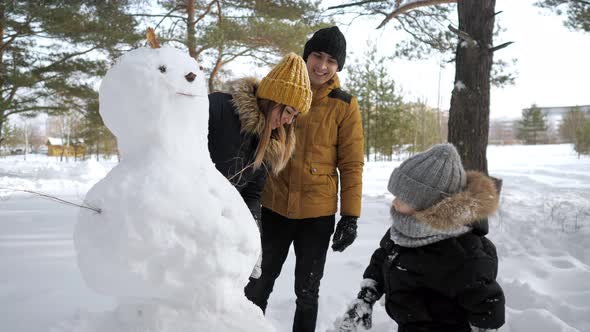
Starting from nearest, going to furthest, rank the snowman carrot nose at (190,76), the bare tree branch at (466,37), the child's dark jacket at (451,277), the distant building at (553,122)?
the snowman carrot nose at (190,76), the child's dark jacket at (451,277), the bare tree branch at (466,37), the distant building at (553,122)

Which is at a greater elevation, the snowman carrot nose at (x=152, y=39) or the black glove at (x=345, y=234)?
the snowman carrot nose at (x=152, y=39)

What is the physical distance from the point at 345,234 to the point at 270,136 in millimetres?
754

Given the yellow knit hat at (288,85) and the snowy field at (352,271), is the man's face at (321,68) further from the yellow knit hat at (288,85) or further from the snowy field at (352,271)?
the snowy field at (352,271)

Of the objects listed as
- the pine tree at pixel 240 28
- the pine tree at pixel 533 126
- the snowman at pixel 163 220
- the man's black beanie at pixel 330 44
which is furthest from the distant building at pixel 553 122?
the snowman at pixel 163 220

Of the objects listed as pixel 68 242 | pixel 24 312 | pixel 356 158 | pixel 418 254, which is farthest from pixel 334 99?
pixel 68 242

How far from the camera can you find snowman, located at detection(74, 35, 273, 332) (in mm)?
952

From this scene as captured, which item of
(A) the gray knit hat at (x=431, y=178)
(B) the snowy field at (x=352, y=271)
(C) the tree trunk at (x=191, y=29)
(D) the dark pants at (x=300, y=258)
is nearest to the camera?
(A) the gray knit hat at (x=431, y=178)

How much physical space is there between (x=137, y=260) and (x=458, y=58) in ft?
15.8

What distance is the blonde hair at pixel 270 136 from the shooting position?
163cm

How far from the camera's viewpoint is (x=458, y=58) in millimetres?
4715

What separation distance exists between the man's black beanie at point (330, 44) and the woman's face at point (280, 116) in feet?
1.83

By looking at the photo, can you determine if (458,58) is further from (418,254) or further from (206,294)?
(206,294)

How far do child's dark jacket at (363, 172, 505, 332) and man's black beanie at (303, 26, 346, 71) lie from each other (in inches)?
38.3

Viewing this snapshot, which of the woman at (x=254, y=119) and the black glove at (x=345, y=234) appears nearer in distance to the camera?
the woman at (x=254, y=119)
